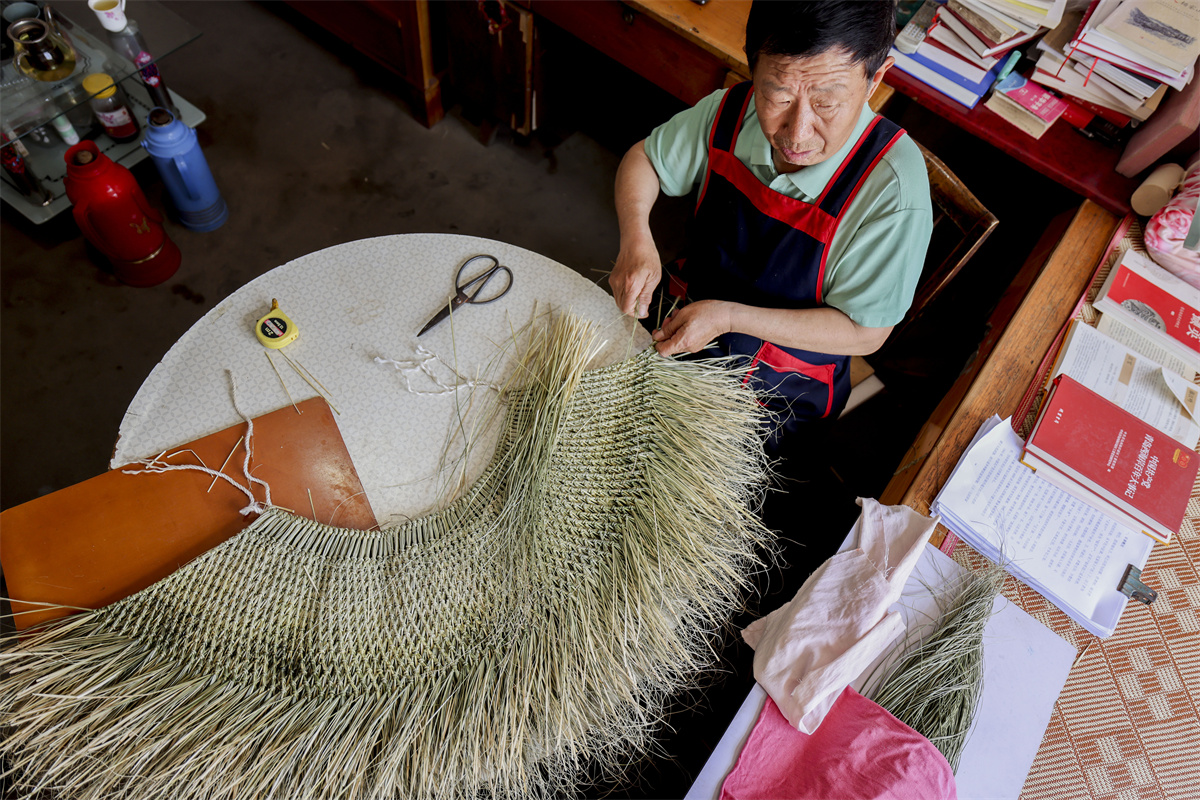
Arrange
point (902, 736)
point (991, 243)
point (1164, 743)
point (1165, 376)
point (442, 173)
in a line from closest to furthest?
1. point (902, 736)
2. point (1164, 743)
3. point (1165, 376)
4. point (991, 243)
5. point (442, 173)

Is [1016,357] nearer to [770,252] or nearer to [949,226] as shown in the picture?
[949,226]

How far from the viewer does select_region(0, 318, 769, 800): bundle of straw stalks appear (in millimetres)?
1002

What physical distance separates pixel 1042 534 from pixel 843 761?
0.61 meters

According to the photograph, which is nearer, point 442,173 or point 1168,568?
point 1168,568

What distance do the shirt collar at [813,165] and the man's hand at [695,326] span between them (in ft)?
0.86

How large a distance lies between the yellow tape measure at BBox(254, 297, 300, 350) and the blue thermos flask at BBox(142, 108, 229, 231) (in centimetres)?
131

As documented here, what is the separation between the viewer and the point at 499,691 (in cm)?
108

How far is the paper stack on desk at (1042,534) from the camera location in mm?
1201

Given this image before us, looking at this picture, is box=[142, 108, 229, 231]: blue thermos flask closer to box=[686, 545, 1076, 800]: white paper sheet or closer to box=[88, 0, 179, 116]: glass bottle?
box=[88, 0, 179, 116]: glass bottle

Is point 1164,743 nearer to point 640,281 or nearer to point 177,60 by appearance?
point 640,281

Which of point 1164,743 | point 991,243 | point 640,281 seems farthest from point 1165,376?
point 640,281

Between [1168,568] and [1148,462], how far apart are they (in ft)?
0.68

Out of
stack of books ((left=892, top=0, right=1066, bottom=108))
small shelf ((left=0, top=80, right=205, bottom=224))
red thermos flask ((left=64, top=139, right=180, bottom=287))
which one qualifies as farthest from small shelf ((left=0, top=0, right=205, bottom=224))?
stack of books ((left=892, top=0, right=1066, bottom=108))

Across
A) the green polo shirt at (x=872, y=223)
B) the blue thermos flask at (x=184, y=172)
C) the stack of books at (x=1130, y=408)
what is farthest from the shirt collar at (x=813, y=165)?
the blue thermos flask at (x=184, y=172)
